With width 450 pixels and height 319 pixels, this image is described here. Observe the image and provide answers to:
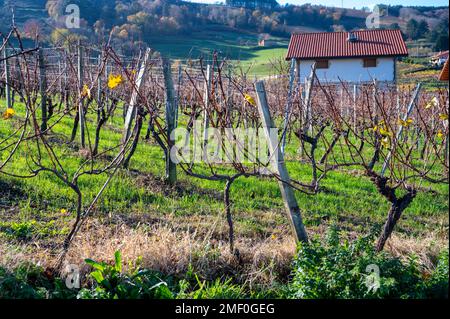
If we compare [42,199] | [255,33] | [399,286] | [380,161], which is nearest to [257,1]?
[255,33]

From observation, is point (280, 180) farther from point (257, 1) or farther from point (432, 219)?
point (257, 1)

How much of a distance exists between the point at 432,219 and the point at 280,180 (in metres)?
2.86

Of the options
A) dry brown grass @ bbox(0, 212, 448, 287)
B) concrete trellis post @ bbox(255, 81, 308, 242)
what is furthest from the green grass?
concrete trellis post @ bbox(255, 81, 308, 242)

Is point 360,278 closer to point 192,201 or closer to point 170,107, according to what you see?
point 192,201

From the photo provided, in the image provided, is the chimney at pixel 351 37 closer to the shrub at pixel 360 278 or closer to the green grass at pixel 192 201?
the green grass at pixel 192 201

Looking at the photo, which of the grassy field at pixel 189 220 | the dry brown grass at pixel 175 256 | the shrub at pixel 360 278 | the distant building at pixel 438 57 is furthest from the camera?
the distant building at pixel 438 57

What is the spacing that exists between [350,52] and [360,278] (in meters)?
30.5

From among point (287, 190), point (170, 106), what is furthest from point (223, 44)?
point (287, 190)

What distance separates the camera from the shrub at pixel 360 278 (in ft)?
8.61

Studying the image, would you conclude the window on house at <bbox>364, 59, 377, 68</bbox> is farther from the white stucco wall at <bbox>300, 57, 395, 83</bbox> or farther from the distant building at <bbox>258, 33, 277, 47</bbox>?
the distant building at <bbox>258, 33, 277, 47</bbox>

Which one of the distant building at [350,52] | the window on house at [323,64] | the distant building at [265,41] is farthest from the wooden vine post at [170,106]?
the distant building at [265,41]

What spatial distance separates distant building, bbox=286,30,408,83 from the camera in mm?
31141

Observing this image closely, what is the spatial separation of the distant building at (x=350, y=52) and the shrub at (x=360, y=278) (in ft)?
95.2

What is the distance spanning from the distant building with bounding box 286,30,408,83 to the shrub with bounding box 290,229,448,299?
95.2 ft
